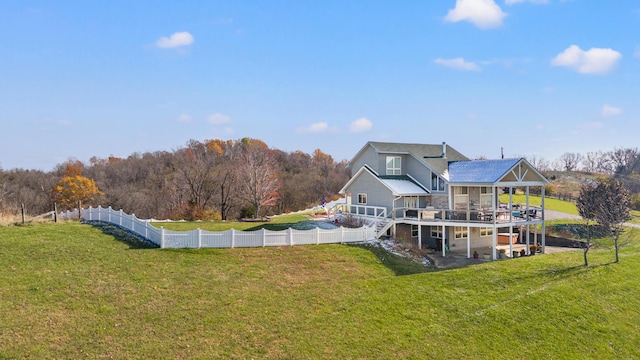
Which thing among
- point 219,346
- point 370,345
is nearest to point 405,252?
point 370,345

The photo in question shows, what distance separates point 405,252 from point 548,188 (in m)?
54.6

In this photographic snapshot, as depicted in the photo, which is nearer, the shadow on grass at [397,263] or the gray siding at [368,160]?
the shadow on grass at [397,263]

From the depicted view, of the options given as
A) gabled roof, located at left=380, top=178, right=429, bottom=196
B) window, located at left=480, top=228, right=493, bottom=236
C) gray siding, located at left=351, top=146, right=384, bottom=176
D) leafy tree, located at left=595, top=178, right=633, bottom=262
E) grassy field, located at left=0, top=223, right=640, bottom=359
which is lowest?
grassy field, located at left=0, top=223, right=640, bottom=359

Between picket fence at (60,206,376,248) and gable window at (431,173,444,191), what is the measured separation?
672cm

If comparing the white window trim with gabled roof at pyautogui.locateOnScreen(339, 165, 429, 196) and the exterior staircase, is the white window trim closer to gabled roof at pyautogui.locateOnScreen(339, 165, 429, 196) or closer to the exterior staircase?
gabled roof at pyautogui.locateOnScreen(339, 165, 429, 196)

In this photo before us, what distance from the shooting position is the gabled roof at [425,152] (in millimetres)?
29025

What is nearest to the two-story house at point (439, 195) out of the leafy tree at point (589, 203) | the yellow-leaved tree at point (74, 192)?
the leafy tree at point (589, 203)

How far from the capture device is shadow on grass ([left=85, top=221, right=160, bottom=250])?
64.7 ft

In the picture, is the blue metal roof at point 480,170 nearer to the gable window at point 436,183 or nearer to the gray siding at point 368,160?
the gable window at point 436,183

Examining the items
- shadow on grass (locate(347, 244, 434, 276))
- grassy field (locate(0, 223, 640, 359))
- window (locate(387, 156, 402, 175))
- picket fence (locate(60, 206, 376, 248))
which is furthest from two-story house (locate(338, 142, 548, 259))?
grassy field (locate(0, 223, 640, 359))

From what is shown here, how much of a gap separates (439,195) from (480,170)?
3227 mm

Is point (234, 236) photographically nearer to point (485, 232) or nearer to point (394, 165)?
point (394, 165)

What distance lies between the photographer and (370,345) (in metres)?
12.9

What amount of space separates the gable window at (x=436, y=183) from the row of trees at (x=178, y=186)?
17404 mm
